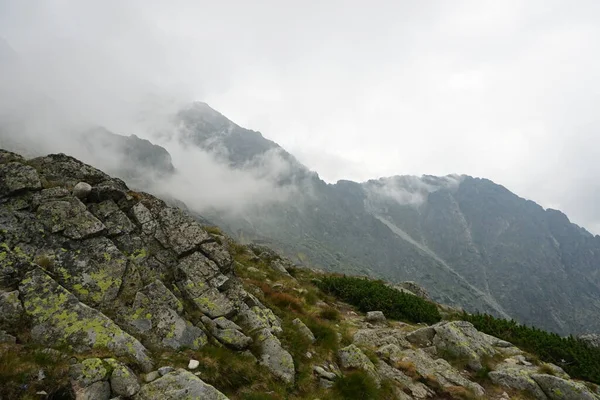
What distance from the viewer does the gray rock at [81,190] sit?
12445 millimetres

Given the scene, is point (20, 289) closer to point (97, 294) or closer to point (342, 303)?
point (97, 294)

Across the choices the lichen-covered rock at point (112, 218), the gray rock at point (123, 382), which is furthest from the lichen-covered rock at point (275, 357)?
the lichen-covered rock at point (112, 218)

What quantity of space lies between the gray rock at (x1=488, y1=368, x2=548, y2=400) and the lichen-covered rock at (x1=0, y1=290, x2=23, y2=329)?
56.1ft

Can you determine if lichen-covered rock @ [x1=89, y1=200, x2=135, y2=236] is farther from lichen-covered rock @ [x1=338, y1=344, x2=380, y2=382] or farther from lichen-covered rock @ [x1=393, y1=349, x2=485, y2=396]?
lichen-covered rock @ [x1=393, y1=349, x2=485, y2=396]

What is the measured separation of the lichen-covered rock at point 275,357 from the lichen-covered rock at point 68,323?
10.9 ft

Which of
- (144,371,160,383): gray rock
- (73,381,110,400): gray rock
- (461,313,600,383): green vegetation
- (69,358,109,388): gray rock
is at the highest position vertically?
(461,313,600,383): green vegetation

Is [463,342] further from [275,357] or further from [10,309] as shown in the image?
[10,309]

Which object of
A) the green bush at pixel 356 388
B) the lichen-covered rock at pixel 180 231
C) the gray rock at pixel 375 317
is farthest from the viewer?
the gray rock at pixel 375 317

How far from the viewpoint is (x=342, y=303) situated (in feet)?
76.9

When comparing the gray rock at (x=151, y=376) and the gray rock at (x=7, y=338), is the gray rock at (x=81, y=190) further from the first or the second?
the gray rock at (x=151, y=376)

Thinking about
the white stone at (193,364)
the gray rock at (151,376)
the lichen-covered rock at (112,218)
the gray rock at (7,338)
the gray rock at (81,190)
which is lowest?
the gray rock at (7,338)

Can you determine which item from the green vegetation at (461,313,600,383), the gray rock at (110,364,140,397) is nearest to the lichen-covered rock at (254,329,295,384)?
the gray rock at (110,364,140,397)

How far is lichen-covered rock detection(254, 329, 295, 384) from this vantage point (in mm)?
9336

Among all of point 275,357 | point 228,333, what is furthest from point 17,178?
point 275,357
